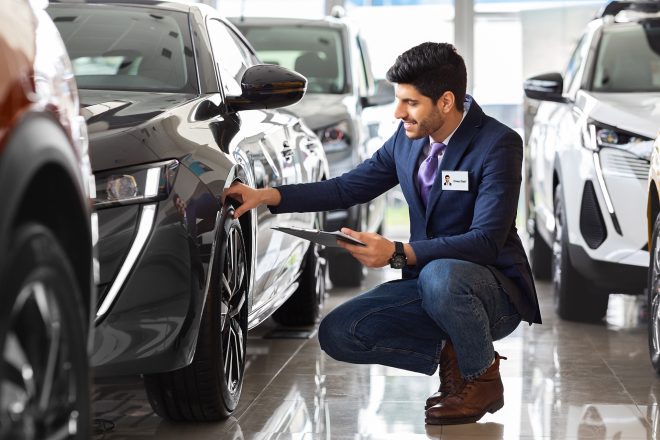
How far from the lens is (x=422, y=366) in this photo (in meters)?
4.60

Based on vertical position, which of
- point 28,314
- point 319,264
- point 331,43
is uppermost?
point 28,314

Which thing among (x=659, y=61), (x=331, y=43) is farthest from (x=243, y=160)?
(x=331, y=43)

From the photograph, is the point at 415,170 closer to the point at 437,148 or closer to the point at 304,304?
the point at 437,148

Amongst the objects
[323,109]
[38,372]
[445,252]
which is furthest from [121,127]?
[323,109]

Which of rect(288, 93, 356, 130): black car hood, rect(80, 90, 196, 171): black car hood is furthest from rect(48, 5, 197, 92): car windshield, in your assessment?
rect(288, 93, 356, 130): black car hood

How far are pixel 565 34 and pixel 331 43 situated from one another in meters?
5.63

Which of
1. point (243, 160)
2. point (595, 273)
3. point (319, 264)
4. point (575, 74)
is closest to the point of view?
point (243, 160)

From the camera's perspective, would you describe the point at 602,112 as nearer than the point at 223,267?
No

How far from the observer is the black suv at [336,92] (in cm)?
833

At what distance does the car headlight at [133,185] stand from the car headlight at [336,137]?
451 centimetres

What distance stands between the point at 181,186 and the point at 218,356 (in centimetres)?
66

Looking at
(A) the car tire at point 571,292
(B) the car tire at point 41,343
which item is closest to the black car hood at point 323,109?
(A) the car tire at point 571,292

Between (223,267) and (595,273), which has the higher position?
(223,267)

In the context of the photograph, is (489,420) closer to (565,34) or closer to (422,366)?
(422,366)
